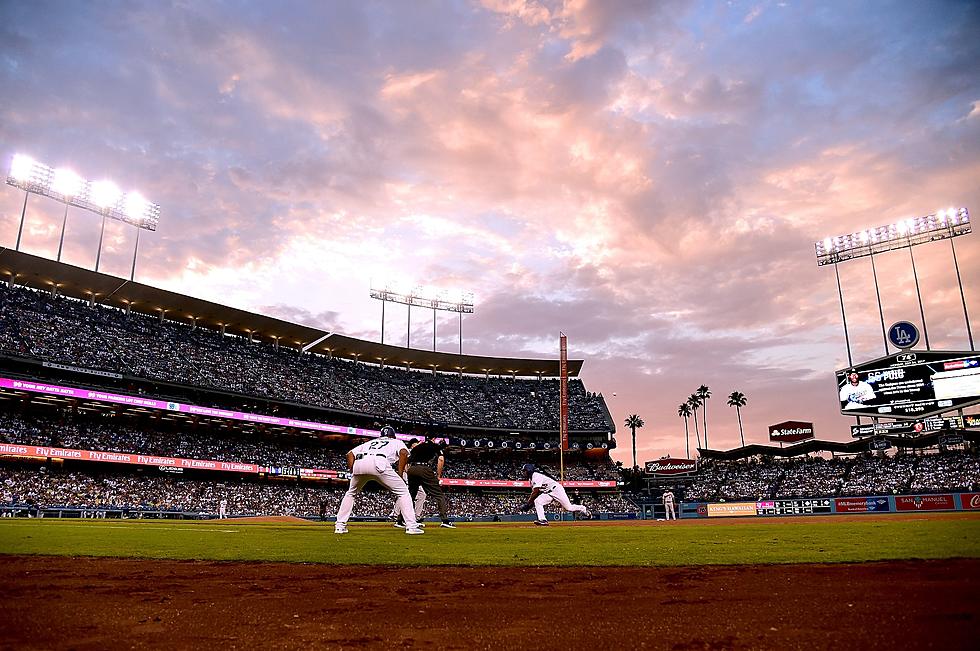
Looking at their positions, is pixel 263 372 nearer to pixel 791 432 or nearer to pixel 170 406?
pixel 170 406

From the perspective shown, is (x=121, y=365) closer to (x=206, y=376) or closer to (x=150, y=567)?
(x=206, y=376)

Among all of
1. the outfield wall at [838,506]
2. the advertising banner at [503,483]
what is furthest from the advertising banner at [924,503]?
the advertising banner at [503,483]

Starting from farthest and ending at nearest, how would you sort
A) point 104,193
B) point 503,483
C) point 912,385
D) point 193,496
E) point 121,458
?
point 503,483 < point 104,193 < point 193,496 < point 912,385 < point 121,458

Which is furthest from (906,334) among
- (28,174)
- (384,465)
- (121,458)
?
(28,174)

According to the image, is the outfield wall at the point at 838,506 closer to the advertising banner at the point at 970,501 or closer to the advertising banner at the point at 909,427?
the advertising banner at the point at 970,501

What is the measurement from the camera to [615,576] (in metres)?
5.93

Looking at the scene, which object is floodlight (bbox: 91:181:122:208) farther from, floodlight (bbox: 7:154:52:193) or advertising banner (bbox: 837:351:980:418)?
advertising banner (bbox: 837:351:980:418)

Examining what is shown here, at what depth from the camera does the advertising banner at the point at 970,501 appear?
34719 mm

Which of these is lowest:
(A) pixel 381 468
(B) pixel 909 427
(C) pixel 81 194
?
(A) pixel 381 468

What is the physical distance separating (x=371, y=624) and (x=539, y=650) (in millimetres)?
1299

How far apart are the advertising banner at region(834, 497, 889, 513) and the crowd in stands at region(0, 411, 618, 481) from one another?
25.2m

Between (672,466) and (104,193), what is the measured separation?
197 feet

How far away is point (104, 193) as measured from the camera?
45281 mm

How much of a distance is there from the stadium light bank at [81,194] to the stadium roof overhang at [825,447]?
61.1 metres
